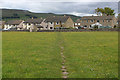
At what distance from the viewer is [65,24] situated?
116 m

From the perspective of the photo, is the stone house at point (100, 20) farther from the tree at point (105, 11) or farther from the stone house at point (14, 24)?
the stone house at point (14, 24)

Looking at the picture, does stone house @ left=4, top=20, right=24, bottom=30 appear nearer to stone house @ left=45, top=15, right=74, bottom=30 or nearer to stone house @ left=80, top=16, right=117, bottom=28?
stone house @ left=45, top=15, right=74, bottom=30

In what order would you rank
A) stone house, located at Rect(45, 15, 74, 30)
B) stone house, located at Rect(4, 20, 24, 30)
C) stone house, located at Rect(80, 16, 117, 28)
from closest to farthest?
stone house, located at Rect(80, 16, 117, 28) < stone house, located at Rect(45, 15, 74, 30) < stone house, located at Rect(4, 20, 24, 30)

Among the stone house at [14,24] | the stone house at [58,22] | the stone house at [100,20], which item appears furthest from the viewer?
the stone house at [14,24]

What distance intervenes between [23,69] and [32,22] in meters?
118

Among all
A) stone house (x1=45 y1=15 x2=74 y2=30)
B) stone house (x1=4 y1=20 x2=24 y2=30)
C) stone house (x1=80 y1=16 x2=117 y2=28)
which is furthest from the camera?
stone house (x1=4 y1=20 x2=24 y2=30)

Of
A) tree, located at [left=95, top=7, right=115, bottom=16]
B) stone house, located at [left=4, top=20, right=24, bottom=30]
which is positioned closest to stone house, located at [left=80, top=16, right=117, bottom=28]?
tree, located at [left=95, top=7, right=115, bottom=16]

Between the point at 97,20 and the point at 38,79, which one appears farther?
the point at 97,20

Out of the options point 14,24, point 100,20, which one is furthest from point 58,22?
point 14,24

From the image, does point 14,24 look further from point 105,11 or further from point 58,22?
point 105,11

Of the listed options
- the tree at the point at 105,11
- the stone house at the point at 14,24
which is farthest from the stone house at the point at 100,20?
the stone house at the point at 14,24

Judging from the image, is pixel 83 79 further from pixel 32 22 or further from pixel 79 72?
pixel 32 22

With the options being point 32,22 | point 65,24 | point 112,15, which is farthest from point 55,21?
point 112,15

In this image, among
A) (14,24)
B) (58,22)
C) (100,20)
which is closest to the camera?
(100,20)
